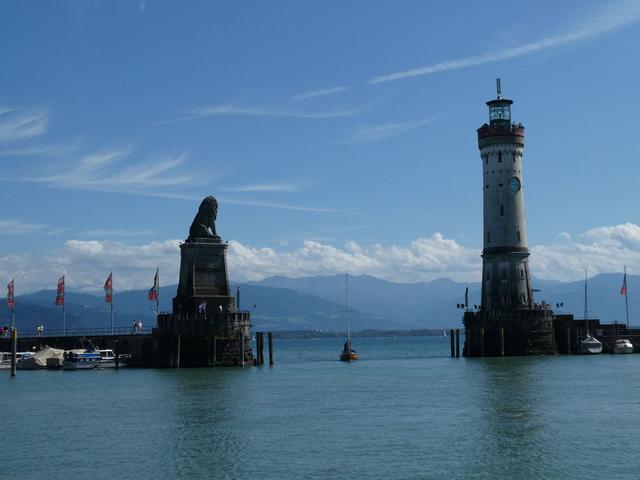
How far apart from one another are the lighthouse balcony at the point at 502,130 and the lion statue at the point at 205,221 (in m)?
33.0

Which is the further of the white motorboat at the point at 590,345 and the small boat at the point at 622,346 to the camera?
the small boat at the point at 622,346

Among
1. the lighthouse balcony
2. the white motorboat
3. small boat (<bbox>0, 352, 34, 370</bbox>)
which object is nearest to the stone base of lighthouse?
the white motorboat

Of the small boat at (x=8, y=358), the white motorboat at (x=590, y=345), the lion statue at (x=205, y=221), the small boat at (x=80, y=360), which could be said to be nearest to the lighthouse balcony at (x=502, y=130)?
the white motorboat at (x=590, y=345)

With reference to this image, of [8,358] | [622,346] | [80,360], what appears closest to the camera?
[80,360]

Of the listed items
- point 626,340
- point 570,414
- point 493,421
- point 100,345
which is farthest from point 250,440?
point 626,340

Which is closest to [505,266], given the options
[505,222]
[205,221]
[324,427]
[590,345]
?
[505,222]

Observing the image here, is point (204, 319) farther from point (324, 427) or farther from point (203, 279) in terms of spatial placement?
point (324, 427)

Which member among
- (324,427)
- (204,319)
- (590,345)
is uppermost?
(204,319)

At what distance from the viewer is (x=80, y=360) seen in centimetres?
10506

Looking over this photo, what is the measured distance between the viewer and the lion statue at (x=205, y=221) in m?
102

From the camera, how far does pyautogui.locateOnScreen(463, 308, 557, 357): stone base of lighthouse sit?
11225cm

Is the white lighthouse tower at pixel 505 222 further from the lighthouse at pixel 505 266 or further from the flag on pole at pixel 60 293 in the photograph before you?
the flag on pole at pixel 60 293

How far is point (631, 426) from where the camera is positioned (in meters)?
53.4

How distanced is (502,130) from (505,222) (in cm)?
1038
